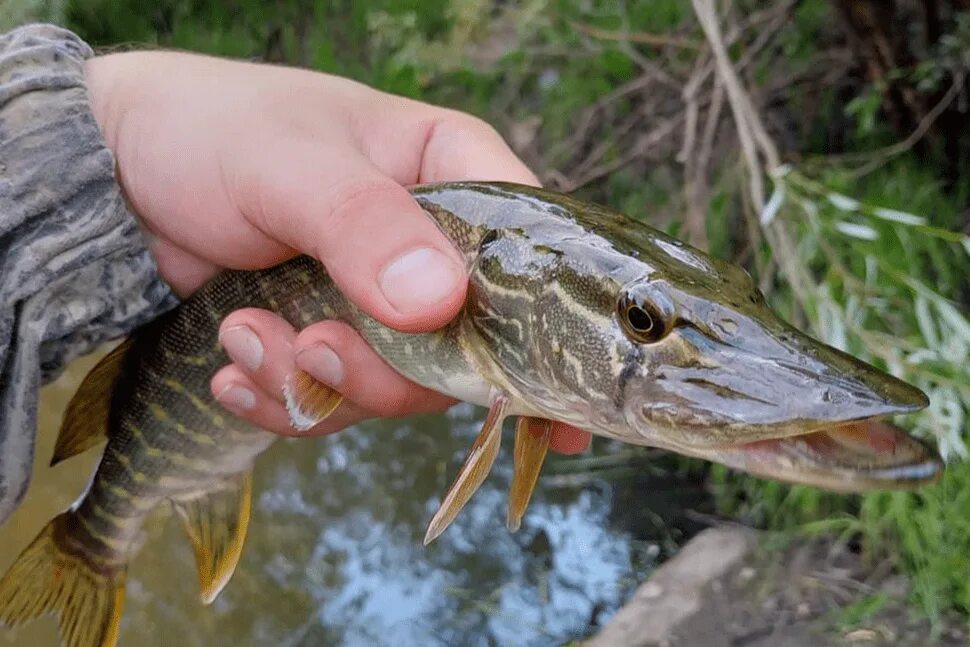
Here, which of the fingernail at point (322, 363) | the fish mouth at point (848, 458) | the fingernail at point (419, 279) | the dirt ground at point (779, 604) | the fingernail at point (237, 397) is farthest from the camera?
the dirt ground at point (779, 604)

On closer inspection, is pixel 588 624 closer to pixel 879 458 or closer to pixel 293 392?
pixel 293 392

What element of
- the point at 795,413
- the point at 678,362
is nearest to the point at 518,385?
the point at 678,362

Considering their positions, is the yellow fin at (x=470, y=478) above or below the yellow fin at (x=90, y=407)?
above

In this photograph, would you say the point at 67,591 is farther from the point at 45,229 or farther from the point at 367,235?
the point at 367,235

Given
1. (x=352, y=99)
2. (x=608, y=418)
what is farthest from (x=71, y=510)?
(x=608, y=418)

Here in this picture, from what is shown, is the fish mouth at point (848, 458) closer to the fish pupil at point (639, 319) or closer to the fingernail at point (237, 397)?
the fish pupil at point (639, 319)

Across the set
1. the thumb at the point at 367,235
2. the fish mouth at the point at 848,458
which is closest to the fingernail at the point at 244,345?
the thumb at the point at 367,235

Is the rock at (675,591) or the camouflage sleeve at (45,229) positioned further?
the rock at (675,591)

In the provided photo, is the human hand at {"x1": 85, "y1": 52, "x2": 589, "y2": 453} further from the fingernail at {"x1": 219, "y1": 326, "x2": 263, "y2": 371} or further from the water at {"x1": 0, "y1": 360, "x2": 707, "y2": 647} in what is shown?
the water at {"x1": 0, "y1": 360, "x2": 707, "y2": 647}

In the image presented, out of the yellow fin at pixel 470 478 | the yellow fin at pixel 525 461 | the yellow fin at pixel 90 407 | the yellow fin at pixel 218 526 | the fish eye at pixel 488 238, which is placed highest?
the fish eye at pixel 488 238
